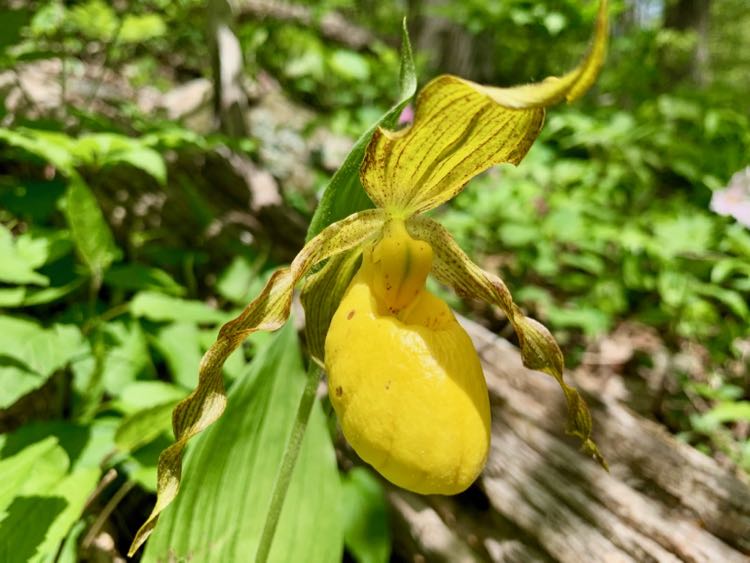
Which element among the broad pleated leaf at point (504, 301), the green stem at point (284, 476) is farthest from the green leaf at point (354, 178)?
the green stem at point (284, 476)

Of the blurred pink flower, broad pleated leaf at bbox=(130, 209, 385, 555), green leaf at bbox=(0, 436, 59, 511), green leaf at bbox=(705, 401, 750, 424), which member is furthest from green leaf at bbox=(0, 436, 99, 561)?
the blurred pink flower

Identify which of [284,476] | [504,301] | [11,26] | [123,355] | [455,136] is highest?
[455,136]

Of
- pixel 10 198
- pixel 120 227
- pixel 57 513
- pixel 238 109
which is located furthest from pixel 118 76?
pixel 57 513

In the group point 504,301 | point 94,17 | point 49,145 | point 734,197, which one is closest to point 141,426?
point 504,301

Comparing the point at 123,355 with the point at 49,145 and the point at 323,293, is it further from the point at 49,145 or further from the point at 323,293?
the point at 323,293

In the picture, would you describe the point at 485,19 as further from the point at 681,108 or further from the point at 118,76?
the point at 118,76

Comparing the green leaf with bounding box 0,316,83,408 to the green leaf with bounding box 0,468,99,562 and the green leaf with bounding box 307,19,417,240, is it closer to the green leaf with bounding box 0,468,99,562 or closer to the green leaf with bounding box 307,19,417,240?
the green leaf with bounding box 0,468,99,562

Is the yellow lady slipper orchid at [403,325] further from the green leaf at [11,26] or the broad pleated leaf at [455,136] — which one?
the green leaf at [11,26]
